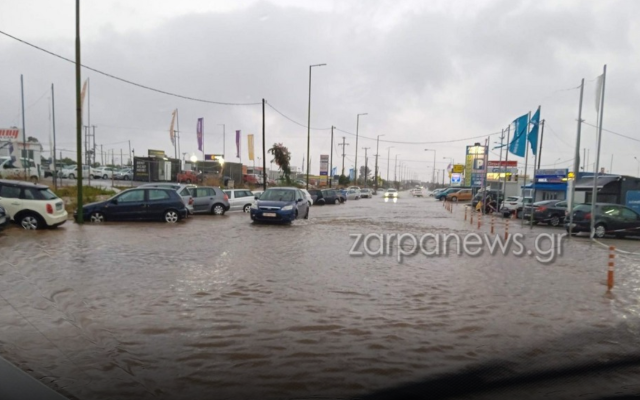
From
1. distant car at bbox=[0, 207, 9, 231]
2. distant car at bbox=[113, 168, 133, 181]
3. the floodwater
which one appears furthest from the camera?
distant car at bbox=[113, 168, 133, 181]

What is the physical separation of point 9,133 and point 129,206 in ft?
94.8

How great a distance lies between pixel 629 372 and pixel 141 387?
5126 millimetres

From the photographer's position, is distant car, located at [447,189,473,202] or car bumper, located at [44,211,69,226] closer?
car bumper, located at [44,211,69,226]

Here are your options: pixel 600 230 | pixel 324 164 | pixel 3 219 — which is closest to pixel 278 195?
pixel 3 219

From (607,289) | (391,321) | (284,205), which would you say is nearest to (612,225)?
(607,289)

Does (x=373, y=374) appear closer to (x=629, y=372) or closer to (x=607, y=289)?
(x=629, y=372)

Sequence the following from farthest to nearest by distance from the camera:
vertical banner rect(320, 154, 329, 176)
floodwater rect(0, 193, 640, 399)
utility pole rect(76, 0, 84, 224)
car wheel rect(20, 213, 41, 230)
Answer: vertical banner rect(320, 154, 329, 176) < utility pole rect(76, 0, 84, 224) < car wheel rect(20, 213, 41, 230) < floodwater rect(0, 193, 640, 399)

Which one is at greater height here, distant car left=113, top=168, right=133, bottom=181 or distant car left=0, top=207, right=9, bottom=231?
distant car left=113, top=168, right=133, bottom=181

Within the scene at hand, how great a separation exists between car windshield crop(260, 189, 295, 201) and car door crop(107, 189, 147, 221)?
4.98 m

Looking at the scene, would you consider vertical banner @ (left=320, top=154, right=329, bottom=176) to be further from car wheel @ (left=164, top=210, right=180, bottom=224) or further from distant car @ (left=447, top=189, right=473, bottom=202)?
car wheel @ (left=164, top=210, right=180, bottom=224)

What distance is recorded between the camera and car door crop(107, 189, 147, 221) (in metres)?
17.5

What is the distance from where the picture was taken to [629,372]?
495cm

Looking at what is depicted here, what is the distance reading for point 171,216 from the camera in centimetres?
1836

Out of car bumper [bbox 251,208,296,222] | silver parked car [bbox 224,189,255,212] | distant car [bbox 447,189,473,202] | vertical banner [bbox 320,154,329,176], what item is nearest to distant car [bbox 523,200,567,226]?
car bumper [bbox 251,208,296,222]
